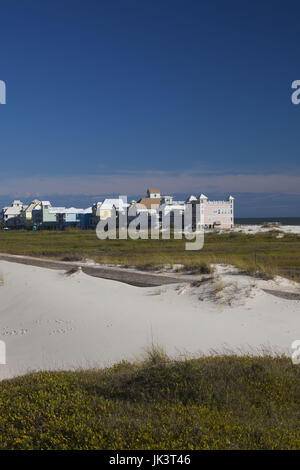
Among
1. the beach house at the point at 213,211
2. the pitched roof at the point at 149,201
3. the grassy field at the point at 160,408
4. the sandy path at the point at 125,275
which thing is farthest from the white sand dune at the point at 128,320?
the pitched roof at the point at 149,201

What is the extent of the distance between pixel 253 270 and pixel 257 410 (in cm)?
1619

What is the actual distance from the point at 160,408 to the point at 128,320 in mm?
8164

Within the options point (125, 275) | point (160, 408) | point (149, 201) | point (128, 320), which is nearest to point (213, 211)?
point (149, 201)

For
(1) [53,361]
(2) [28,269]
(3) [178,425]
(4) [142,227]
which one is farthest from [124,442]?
(4) [142,227]

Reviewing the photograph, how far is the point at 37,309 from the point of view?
14.7m

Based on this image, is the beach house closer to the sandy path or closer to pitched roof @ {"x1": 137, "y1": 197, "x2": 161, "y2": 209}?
pitched roof @ {"x1": 137, "y1": 197, "x2": 161, "y2": 209}

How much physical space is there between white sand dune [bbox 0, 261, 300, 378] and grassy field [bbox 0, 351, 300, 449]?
9.96ft

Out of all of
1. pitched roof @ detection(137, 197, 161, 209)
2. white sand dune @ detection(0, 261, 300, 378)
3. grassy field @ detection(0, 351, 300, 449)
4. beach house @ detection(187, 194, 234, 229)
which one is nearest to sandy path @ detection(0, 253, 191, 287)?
white sand dune @ detection(0, 261, 300, 378)

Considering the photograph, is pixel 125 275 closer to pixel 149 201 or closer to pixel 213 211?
pixel 213 211

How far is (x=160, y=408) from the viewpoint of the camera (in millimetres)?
4867

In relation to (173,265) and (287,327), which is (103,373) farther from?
(173,265)

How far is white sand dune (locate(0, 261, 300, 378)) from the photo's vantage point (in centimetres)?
994

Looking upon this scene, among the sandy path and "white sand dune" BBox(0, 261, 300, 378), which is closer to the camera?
"white sand dune" BBox(0, 261, 300, 378)

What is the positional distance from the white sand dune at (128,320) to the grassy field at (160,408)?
3036 millimetres
